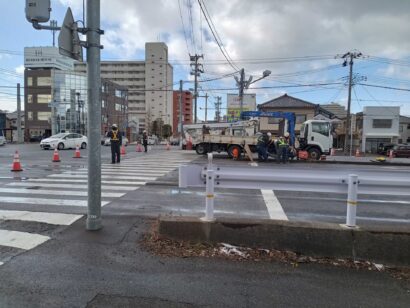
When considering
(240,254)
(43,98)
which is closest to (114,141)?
(240,254)

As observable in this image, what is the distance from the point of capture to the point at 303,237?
15.3ft

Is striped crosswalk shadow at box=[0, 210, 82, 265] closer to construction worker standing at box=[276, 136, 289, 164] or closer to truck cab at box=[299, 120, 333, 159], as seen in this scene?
construction worker standing at box=[276, 136, 289, 164]

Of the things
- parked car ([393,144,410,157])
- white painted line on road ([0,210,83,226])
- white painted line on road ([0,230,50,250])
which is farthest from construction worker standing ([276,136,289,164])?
parked car ([393,144,410,157])

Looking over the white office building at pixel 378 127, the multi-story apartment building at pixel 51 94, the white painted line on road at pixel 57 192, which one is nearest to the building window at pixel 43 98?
the multi-story apartment building at pixel 51 94

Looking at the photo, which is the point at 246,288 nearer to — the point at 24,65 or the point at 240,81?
the point at 240,81

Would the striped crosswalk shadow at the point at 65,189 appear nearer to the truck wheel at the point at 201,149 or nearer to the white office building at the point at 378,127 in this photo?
the truck wheel at the point at 201,149

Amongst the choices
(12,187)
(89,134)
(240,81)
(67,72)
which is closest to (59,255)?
(89,134)

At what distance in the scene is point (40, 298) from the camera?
3.48 metres

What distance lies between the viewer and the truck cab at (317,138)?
23.5 metres

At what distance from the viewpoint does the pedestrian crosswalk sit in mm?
5277

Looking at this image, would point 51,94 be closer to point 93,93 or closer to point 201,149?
point 201,149

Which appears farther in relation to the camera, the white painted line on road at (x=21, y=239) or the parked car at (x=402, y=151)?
the parked car at (x=402, y=151)

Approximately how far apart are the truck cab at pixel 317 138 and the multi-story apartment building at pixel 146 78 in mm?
112462

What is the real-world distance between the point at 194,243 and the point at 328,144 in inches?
809
